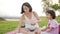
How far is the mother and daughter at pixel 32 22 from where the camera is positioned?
82.3 inches

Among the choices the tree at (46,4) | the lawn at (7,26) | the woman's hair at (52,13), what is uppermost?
the tree at (46,4)

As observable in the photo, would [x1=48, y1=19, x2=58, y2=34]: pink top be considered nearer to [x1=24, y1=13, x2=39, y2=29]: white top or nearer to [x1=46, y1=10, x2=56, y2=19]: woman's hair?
[x1=46, y1=10, x2=56, y2=19]: woman's hair

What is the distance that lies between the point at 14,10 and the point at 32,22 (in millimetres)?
265

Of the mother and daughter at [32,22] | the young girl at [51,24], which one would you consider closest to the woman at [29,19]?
the mother and daughter at [32,22]

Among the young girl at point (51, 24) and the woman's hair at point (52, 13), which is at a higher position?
the woman's hair at point (52, 13)

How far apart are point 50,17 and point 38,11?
16 cm

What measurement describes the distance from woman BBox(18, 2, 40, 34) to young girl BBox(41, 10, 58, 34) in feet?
0.37

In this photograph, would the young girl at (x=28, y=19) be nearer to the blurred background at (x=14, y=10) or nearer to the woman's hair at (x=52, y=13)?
the blurred background at (x=14, y=10)

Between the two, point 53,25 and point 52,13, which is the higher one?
point 52,13

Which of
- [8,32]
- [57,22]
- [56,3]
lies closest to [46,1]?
[56,3]

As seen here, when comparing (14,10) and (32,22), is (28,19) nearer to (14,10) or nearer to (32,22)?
(32,22)

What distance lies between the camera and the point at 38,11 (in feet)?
6.97

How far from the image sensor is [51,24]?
2092 mm

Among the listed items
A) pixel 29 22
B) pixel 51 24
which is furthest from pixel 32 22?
pixel 51 24
